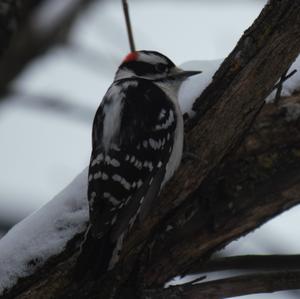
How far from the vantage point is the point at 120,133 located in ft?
12.7

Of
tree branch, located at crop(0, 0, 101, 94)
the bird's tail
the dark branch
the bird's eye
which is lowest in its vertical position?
the bird's tail

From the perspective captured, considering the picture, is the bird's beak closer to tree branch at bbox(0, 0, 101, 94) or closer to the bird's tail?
tree branch at bbox(0, 0, 101, 94)

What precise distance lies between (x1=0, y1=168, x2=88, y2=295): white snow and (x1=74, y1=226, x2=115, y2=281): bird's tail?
0.80ft

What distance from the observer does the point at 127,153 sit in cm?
379

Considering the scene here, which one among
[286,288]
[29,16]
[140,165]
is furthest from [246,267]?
[29,16]

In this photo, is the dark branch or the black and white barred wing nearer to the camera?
the dark branch

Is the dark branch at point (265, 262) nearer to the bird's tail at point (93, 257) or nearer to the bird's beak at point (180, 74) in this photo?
the bird's tail at point (93, 257)

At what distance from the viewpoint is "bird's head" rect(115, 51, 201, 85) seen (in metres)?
4.54

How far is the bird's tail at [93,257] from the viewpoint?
10.9ft

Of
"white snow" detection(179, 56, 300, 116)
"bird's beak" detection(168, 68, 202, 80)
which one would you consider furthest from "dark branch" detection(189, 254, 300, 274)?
"bird's beak" detection(168, 68, 202, 80)

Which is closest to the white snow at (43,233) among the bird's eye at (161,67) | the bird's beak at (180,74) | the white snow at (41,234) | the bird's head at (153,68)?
the white snow at (41,234)

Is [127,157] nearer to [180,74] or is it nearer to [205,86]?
[205,86]

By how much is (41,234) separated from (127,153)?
0.64 meters

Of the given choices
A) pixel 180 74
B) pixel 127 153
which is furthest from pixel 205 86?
pixel 127 153
